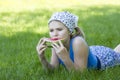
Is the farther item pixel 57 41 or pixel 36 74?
pixel 36 74

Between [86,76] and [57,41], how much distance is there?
453 millimetres

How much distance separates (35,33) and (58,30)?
3.02 metres

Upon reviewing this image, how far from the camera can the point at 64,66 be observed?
4.39 metres

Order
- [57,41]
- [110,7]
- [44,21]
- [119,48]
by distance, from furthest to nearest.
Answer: [110,7]
[44,21]
[119,48]
[57,41]

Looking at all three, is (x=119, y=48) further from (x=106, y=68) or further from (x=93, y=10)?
(x=93, y=10)

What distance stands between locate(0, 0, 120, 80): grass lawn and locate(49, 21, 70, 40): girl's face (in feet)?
1.26

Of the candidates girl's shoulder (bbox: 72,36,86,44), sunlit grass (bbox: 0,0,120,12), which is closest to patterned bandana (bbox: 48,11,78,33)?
girl's shoulder (bbox: 72,36,86,44)

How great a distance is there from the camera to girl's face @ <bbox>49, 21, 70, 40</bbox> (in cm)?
409

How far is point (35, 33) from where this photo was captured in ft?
23.3

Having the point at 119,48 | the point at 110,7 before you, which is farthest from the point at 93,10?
the point at 119,48

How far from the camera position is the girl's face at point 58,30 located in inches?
161

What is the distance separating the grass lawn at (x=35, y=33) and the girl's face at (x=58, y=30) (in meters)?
0.39

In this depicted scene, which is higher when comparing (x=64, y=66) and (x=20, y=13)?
(x=20, y=13)

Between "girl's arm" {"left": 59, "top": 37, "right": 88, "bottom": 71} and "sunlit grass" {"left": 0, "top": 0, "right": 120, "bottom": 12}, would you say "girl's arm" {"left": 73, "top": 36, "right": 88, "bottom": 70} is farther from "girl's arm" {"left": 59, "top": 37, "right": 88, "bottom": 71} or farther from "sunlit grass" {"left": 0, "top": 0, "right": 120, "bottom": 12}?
"sunlit grass" {"left": 0, "top": 0, "right": 120, "bottom": 12}
